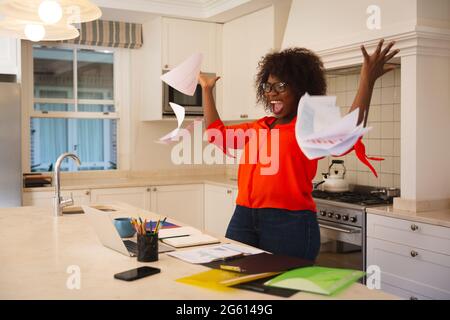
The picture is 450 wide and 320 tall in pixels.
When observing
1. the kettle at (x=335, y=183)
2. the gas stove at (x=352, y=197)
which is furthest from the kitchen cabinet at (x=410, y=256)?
the kettle at (x=335, y=183)

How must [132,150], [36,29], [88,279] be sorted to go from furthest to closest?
[132,150], [36,29], [88,279]

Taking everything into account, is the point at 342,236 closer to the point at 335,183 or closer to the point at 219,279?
the point at 335,183

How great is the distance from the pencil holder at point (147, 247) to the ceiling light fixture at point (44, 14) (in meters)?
1.13

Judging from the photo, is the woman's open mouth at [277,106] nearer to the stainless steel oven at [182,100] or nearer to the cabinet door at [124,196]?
the cabinet door at [124,196]

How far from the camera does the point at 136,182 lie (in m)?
4.93

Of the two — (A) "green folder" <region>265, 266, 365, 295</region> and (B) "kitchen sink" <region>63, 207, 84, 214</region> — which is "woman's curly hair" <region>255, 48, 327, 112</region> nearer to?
(A) "green folder" <region>265, 266, 365, 295</region>

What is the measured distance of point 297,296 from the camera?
1.40 metres

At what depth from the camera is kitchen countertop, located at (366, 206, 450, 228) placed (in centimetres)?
285

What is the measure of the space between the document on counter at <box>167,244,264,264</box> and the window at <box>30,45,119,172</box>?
3566 mm

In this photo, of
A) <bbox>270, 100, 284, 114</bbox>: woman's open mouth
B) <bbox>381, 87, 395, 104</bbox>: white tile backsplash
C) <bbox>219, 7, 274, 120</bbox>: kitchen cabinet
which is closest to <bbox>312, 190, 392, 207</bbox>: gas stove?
<bbox>381, 87, 395, 104</bbox>: white tile backsplash

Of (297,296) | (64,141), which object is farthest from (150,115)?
(297,296)
